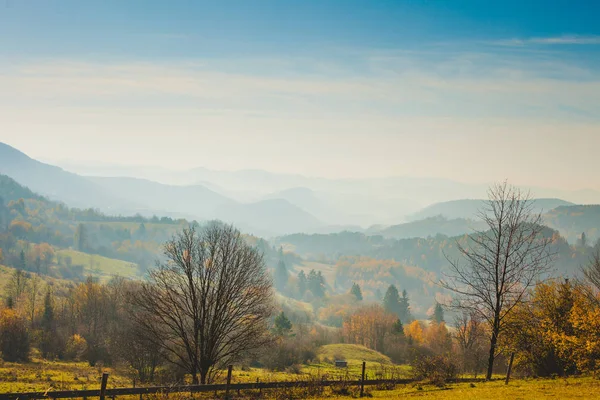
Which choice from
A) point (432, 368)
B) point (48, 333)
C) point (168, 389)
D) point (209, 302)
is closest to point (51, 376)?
point (209, 302)

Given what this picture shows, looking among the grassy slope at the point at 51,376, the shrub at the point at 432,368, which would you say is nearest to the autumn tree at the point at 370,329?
the grassy slope at the point at 51,376

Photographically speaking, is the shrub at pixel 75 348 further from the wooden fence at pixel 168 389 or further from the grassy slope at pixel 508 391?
the grassy slope at pixel 508 391

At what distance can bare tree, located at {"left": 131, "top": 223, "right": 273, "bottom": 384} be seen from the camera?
3152cm

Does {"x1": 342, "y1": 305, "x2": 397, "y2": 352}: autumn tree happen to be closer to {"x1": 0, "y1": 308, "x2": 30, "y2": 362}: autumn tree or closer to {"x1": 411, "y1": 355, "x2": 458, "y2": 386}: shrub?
{"x1": 0, "y1": 308, "x2": 30, "y2": 362}: autumn tree

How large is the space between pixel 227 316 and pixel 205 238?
6.11 metres


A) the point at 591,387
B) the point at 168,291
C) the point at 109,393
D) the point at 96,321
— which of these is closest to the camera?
the point at 109,393

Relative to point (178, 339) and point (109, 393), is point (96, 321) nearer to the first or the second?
point (178, 339)

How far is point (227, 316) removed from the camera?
108 feet

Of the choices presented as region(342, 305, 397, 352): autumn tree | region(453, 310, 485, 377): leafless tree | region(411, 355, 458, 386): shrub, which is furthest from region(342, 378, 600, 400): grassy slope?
region(342, 305, 397, 352): autumn tree

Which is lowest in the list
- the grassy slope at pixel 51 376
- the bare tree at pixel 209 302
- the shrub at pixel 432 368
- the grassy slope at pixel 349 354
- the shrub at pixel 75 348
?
the grassy slope at pixel 349 354

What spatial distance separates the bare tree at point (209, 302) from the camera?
31.5 meters

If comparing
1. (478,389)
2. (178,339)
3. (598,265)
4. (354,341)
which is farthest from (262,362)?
(354,341)

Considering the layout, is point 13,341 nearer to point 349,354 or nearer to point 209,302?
point 209,302

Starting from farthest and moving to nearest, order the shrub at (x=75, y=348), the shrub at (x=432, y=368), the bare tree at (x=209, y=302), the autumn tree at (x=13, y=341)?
the shrub at (x=75, y=348)
the autumn tree at (x=13, y=341)
the bare tree at (x=209, y=302)
the shrub at (x=432, y=368)
